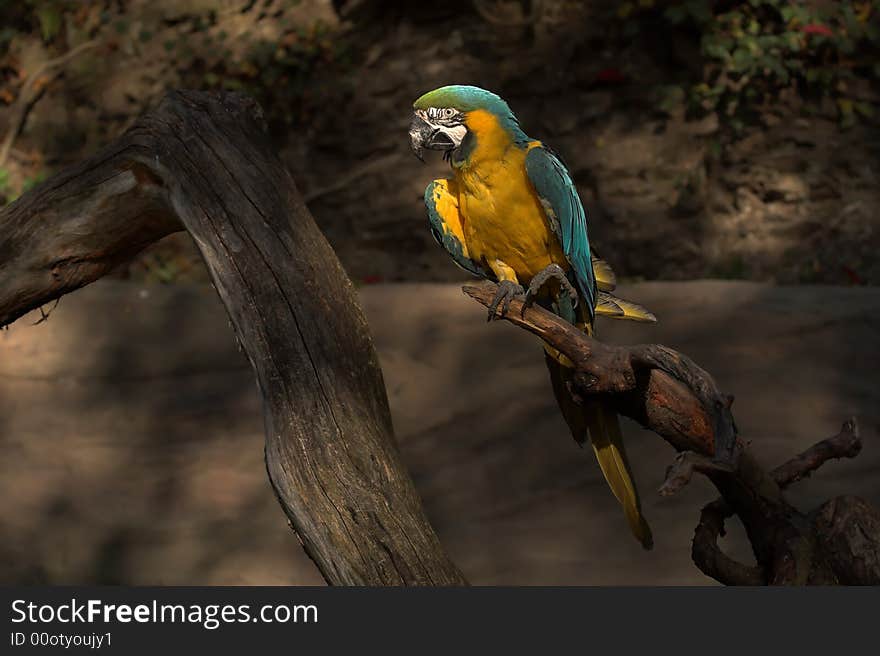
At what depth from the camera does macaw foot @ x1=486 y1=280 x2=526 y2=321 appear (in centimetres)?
203

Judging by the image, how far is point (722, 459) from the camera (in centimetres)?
188

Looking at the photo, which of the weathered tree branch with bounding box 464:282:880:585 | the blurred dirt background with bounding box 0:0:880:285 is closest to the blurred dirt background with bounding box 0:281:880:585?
the blurred dirt background with bounding box 0:0:880:285

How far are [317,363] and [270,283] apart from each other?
196 mm

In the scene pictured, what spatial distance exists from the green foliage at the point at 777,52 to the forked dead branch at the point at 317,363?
447cm

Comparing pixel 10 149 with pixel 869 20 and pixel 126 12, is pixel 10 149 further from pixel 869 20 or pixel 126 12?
pixel 869 20

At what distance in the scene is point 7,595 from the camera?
203 centimetres

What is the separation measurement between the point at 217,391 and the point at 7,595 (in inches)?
107

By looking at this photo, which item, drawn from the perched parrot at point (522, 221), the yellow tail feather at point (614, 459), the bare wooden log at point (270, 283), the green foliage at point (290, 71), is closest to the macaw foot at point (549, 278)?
the perched parrot at point (522, 221)

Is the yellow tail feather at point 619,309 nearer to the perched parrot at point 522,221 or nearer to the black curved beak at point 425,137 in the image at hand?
the perched parrot at point 522,221

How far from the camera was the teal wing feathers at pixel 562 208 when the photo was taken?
6.76 ft

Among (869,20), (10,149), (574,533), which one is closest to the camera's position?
(574,533)

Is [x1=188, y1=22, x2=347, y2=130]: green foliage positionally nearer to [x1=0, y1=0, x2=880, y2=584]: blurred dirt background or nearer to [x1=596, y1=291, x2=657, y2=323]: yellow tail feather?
[x1=0, y1=0, x2=880, y2=584]: blurred dirt background

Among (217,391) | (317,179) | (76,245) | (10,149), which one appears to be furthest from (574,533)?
(10,149)

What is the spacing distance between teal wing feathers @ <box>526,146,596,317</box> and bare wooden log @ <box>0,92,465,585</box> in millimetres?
460
